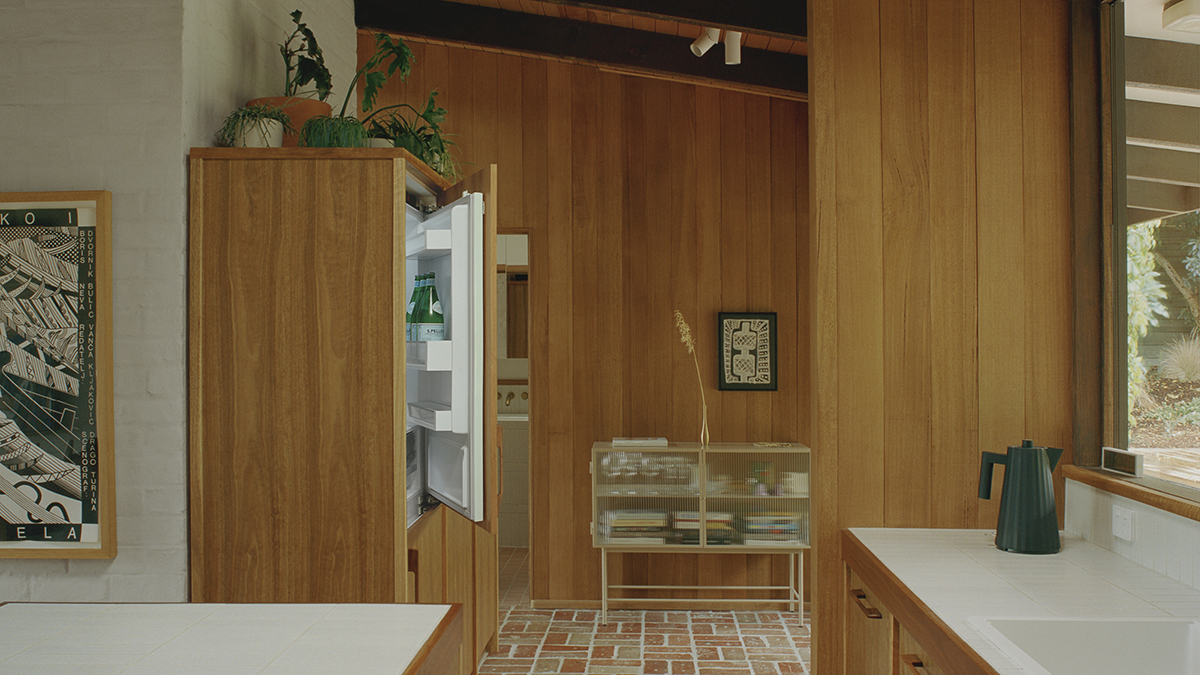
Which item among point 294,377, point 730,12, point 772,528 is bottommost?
point 772,528

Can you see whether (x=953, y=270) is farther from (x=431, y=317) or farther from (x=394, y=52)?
(x=394, y=52)

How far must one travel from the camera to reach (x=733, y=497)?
4023 millimetres

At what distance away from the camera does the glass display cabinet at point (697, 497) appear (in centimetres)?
400

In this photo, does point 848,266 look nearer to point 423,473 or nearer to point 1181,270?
point 1181,270

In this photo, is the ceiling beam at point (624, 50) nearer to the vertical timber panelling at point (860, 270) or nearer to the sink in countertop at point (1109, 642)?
the vertical timber panelling at point (860, 270)

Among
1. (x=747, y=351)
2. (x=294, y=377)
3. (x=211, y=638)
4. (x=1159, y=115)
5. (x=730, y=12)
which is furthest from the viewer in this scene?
(x=747, y=351)

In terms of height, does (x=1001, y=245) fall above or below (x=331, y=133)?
below

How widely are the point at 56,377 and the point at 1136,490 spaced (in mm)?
2727

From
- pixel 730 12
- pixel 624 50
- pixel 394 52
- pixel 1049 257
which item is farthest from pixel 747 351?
pixel 394 52

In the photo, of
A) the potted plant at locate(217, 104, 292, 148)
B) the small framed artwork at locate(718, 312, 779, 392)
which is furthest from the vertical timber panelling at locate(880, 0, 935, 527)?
the small framed artwork at locate(718, 312, 779, 392)

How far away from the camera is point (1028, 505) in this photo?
1921 millimetres

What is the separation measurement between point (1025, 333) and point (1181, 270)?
1.46 feet

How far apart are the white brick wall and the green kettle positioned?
2.15 meters

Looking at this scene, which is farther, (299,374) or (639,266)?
(639,266)
